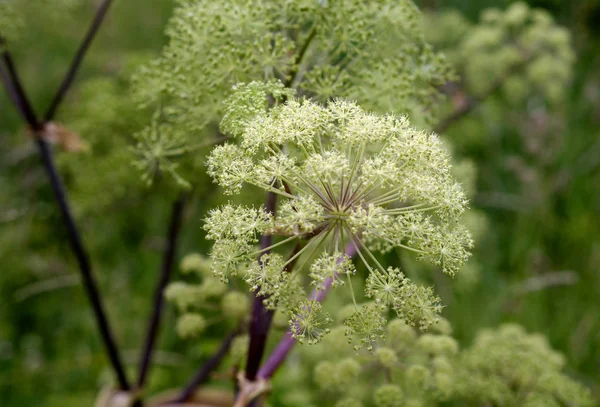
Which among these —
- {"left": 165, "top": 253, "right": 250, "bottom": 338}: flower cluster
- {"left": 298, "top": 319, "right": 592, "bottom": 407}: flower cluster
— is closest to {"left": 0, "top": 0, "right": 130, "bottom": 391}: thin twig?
{"left": 165, "top": 253, "right": 250, "bottom": 338}: flower cluster

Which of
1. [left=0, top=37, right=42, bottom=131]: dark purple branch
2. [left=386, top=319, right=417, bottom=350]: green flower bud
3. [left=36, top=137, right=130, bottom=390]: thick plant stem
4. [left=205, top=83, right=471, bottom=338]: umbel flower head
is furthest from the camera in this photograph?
[left=36, top=137, right=130, bottom=390]: thick plant stem

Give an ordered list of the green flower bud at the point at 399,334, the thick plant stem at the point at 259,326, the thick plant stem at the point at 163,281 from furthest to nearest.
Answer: the thick plant stem at the point at 163,281
the green flower bud at the point at 399,334
the thick plant stem at the point at 259,326

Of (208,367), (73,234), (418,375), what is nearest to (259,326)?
(418,375)

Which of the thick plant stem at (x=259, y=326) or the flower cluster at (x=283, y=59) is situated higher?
the flower cluster at (x=283, y=59)

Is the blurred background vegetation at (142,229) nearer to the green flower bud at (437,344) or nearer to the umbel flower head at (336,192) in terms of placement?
the green flower bud at (437,344)

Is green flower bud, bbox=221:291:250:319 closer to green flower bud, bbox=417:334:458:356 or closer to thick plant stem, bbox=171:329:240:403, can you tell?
thick plant stem, bbox=171:329:240:403

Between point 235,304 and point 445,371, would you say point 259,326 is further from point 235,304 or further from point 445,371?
point 445,371

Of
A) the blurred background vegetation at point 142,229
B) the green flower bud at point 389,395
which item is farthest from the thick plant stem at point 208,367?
the green flower bud at point 389,395

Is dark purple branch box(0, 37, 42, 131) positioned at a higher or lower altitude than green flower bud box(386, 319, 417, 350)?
higher
